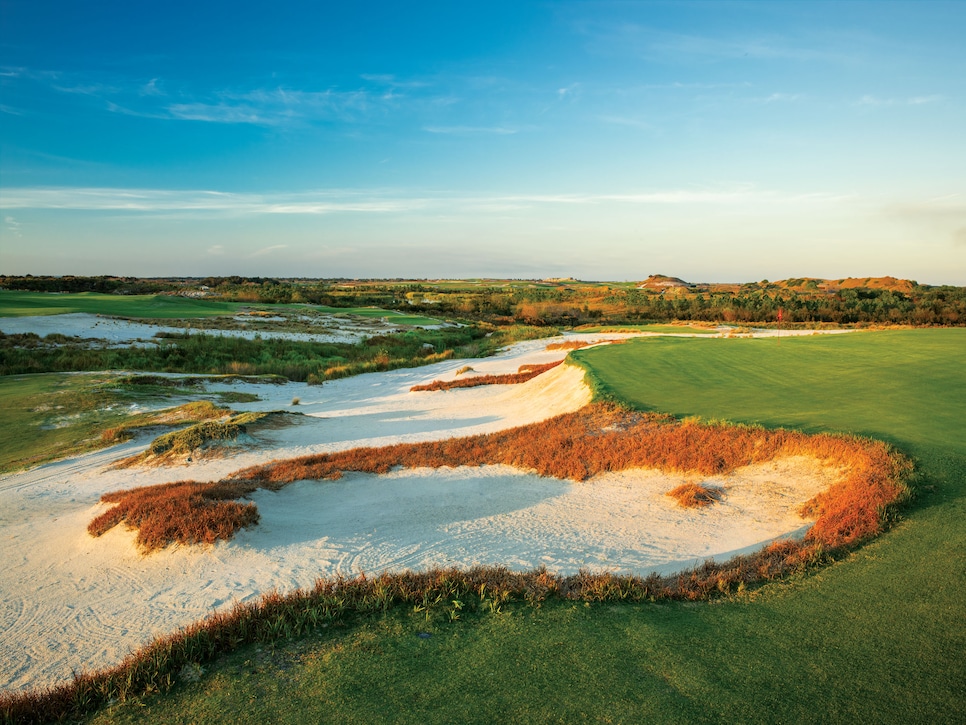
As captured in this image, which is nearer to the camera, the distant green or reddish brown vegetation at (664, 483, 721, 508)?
reddish brown vegetation at (664, 483, 721, 508)

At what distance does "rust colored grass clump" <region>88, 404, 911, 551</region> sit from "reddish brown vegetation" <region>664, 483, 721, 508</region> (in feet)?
2.68

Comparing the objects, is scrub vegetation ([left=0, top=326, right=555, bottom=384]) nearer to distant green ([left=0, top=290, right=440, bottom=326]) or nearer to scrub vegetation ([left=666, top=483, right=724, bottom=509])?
distant green ([left=0, top=290, right=440, bottom=326])

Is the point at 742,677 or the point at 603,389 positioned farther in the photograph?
the point at 603,389

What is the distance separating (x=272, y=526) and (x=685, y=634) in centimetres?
607

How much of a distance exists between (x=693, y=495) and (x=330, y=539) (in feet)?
18.0

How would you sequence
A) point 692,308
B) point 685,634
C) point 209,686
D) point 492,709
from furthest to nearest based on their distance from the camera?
point 692,308 < point 685,634 < point 209,686 < point 492,709

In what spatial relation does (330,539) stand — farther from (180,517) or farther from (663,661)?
(663,661)

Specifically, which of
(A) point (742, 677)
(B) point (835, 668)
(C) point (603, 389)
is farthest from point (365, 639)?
(C) point (603, 389)

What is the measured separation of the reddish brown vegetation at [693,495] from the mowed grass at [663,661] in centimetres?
276

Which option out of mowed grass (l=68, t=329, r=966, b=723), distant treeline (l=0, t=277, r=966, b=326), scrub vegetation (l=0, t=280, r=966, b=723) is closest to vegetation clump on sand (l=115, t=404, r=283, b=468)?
scrub vegetation (l=0, t=280, r=966, b=723)

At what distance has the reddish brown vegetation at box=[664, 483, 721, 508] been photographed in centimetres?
855

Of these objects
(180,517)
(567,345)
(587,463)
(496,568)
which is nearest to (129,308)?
(567,345)

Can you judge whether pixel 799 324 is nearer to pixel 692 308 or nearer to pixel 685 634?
pixel 692 308

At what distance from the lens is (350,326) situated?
48625mm
